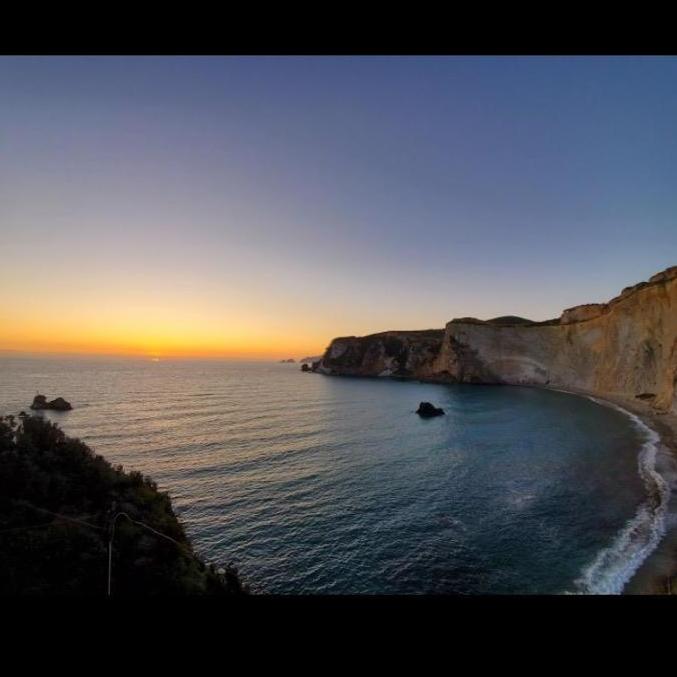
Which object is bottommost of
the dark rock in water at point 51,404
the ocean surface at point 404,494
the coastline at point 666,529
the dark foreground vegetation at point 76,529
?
the ocean surface at point 404,494

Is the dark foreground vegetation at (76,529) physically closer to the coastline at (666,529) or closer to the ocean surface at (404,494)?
the ocean surface at (404,494)

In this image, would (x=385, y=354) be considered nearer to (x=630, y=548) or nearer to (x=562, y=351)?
(x=562, y=351)

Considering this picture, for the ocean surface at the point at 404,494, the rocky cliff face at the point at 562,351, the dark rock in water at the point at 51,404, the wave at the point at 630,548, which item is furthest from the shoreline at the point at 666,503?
the dark rock in water at the point at 51,404

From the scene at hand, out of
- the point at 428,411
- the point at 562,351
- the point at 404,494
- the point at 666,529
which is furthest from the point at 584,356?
the point at 404,494

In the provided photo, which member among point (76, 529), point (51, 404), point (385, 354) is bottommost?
point (51, 404)

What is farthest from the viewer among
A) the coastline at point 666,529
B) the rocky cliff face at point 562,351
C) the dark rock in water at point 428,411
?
the dark rock in water at point 428,411

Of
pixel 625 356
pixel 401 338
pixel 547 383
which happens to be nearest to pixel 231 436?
pixel 625 356
